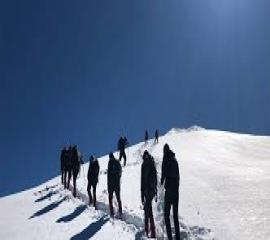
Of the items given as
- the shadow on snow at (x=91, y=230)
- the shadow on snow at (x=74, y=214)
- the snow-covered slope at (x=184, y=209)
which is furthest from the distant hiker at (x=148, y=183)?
the shadow on snow at (x=74, y=214)

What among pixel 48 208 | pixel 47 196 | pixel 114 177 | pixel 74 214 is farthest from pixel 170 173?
pixel 47 196

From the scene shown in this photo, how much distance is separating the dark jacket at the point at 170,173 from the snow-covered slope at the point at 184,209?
68.2 inches

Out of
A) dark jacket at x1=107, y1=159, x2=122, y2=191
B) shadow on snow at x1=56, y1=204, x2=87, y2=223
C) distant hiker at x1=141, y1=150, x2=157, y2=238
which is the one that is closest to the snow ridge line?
shadow on snow at x1=56, y1=204, x2=87, y2=223

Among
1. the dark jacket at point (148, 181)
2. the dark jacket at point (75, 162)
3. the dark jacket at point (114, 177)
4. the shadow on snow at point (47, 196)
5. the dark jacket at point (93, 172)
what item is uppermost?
the dark jacket at point (75, 162)

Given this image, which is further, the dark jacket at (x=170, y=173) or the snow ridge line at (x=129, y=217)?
the snow ridge line at (x=129, y=217)

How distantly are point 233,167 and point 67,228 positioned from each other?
15490mm

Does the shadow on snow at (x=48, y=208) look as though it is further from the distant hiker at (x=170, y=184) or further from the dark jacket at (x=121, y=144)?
the dark jacket at (x=121, y=144)

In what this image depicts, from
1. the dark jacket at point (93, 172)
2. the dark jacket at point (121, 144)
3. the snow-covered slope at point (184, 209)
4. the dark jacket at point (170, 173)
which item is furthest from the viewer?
the dark jacket at point (121, 144)

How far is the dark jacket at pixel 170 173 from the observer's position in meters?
17.0

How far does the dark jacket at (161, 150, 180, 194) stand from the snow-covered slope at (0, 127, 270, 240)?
1732mm

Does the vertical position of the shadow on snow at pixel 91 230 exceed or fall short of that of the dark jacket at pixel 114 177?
it falls short

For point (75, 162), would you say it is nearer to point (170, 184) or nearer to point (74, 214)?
point (74, 214)

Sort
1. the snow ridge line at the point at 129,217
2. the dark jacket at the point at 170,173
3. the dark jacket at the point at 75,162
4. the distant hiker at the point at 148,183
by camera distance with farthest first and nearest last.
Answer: the dark jacket at the point at 75,162
the snow ridge line at the point at 129,217
the distant hiker at the point at 148,183
the dark jacket at the point at 170,173

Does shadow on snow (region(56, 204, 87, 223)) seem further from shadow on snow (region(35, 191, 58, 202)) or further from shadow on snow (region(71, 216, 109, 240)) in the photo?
shadow on snow (region(35, 191, 58, 202))
